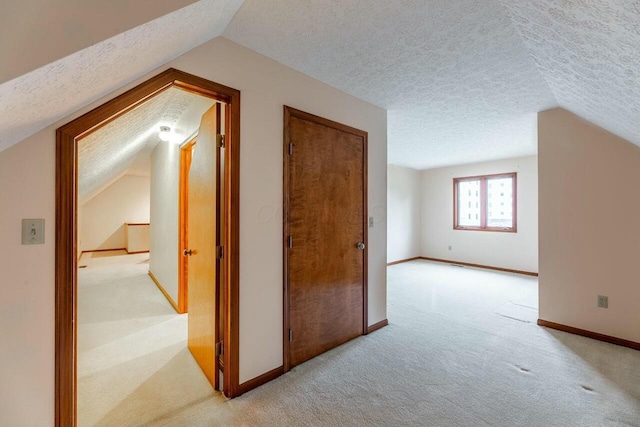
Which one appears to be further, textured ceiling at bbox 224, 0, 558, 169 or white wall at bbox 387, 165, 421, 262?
white wall at bbox 387, 165, 421, 262

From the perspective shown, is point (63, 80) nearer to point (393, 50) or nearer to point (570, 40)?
point (393, 50)

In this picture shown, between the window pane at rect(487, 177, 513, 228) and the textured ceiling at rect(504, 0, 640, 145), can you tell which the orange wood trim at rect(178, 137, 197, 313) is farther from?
the window pane at rect(487, 177, 513, 228)

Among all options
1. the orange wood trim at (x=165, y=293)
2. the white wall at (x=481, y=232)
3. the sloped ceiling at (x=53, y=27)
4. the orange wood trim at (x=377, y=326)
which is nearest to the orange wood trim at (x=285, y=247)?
the orange wood trim at (x=377, y=326)

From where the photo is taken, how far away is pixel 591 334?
8.53ft

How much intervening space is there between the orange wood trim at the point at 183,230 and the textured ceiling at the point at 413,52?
6.28 feet

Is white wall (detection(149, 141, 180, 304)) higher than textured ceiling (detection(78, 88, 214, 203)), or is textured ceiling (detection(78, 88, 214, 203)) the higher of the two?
textured ceiling (detection(78, 88, 214, 203))

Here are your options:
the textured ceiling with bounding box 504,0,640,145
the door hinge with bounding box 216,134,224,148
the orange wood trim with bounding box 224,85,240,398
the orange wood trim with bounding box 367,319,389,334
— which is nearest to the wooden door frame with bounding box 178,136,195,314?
the door hinge with bounding box 216,134,224,148

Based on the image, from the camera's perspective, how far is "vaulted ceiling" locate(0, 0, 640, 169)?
102cm

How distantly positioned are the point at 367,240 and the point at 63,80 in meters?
2.41

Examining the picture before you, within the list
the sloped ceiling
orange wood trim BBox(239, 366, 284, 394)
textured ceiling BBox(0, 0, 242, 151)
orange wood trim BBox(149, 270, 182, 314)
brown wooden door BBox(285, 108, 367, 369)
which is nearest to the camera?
the sloped ceiling

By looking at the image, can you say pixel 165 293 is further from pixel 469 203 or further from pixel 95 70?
pixel 469 203

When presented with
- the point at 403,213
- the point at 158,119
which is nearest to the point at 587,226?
the point at 403,213

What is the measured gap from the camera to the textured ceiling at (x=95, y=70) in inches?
32.3

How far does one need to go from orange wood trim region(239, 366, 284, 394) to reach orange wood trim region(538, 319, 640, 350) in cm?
285
